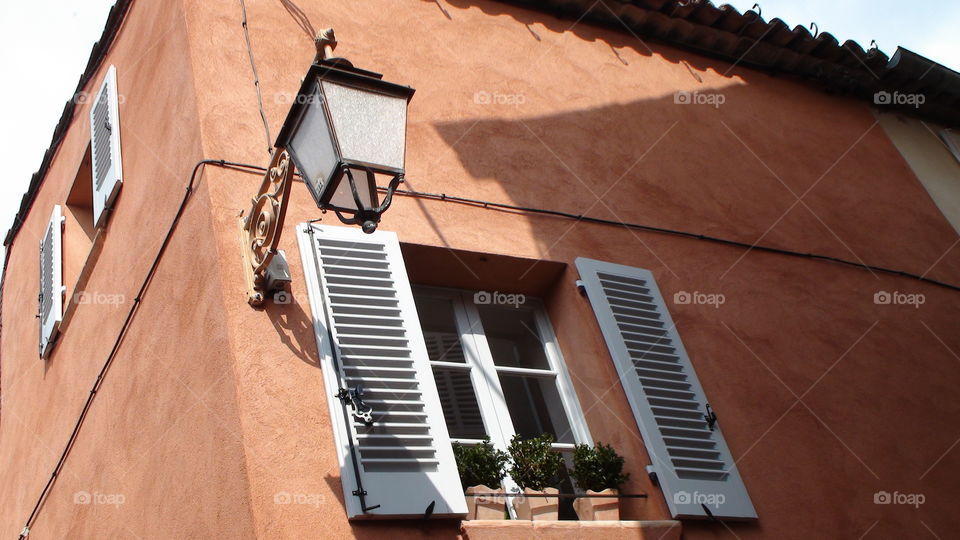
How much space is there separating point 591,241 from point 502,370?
0.97m

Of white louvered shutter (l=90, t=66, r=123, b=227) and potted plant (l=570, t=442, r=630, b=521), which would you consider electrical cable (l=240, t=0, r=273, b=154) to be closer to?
white louvered shutter (l=90, t=66, r=123, b=227)

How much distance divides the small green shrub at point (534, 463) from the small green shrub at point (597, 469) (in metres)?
0.15

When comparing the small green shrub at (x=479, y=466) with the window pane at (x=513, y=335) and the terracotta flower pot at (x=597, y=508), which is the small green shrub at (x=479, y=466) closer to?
the terracotta flower pot at (x=597, y=508)

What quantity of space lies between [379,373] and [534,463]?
72 cm

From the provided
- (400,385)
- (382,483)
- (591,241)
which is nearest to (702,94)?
(591,241)

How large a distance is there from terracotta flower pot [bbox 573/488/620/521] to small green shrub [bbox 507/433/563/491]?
0.15 metres

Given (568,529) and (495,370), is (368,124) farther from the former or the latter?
(568,529)

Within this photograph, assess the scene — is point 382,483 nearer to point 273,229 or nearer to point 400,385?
point 400,385

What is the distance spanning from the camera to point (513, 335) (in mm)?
4809

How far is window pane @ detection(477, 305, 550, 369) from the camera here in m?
4.72

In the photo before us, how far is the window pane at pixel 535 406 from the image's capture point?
4.41 metres
